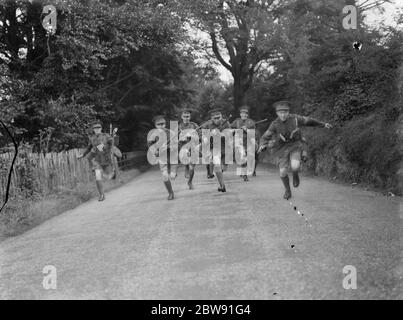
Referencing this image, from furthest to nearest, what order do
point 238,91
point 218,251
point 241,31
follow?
1. point 238,91
2. point 241,31
3. point 218,251

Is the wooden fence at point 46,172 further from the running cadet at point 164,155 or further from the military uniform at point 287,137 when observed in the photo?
the military uniform at point 287,137

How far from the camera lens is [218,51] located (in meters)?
35.5

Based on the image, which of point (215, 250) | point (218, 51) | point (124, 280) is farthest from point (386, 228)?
point (218, 51)

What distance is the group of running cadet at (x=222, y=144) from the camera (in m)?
9.76

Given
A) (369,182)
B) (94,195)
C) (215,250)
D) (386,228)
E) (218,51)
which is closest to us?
(215,250)

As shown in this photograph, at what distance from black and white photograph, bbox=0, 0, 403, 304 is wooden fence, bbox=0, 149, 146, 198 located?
5 cm

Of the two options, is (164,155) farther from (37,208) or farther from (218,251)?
(218,251)

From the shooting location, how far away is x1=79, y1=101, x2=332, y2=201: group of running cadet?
32.0ft

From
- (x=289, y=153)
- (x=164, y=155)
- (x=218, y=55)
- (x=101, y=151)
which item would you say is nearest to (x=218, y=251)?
(x=289, y=153)

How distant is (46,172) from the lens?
13758 mm

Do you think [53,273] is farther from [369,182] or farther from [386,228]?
[369,182]

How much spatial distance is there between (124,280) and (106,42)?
14.6m

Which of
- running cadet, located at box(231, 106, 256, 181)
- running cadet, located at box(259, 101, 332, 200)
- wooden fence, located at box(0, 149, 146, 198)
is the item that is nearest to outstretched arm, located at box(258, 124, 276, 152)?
running cadet, located at box(259, 101, 332, 200)

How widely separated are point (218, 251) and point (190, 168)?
24.4ft
